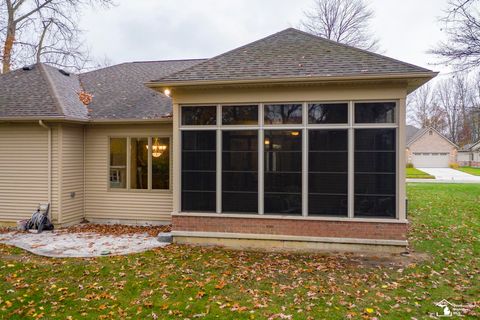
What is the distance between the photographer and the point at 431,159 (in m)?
41.6

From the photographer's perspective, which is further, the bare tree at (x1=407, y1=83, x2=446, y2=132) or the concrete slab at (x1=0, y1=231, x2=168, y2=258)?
the bare tree at (x1=407, y1=83, x2=446, y2=132)

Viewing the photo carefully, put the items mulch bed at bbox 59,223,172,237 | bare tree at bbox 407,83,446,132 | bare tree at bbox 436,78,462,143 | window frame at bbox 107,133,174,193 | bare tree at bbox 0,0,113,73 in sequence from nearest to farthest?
→ mulch bed at bbox 59,223,172,237
window frame at bbox 107,133,174,193
bare tree at bbox 0,0,113,73
bare tree at bbox 436,78,462,143
bare tree at bbox 407,83,446,132

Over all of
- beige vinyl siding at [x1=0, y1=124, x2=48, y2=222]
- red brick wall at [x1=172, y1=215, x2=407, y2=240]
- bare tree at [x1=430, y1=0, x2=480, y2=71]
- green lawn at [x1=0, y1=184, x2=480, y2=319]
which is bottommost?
green lawn at [x1=0, y1=184, x2=480, y2=319]

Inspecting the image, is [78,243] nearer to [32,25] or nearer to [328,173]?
[328,173]

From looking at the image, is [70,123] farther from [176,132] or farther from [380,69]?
[380,69]

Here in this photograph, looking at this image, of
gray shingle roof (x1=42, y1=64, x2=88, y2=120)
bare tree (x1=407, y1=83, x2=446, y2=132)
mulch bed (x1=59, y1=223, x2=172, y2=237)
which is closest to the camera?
mulch bed (x1=59, y1=223, x2=172, y2=237)

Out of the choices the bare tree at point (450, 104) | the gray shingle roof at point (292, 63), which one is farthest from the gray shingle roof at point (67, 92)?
the bare tree at point (450, 104)

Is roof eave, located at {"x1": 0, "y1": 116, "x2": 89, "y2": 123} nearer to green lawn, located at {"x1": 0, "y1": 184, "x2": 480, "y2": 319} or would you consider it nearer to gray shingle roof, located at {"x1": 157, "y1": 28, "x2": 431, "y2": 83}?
gray shingle roof, located at {"x1": 157, "y1": 28, "x2": 431, "y2": 83}

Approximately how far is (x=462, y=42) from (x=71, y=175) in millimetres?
15042

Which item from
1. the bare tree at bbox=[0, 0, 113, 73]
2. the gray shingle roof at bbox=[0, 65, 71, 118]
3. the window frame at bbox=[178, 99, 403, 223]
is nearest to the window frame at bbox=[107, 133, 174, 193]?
the gray shingle roof at bbox=[0, 65, 71, 118]

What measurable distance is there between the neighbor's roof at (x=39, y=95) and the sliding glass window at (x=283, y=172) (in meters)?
5.52

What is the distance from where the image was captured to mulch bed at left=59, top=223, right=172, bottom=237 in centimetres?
884

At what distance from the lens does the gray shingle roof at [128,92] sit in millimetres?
9930

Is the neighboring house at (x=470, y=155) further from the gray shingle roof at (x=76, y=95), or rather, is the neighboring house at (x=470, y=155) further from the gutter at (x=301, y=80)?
the gray shingle roof at (x=76, y=95)
